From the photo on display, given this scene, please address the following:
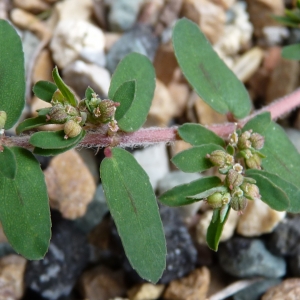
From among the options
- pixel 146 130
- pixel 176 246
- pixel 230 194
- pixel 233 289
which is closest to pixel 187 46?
pixel 146 130

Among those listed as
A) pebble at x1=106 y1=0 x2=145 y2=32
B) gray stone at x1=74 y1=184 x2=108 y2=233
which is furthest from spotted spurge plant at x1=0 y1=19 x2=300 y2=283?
pebble at x1=106 y1=0 x2=145 y2=32

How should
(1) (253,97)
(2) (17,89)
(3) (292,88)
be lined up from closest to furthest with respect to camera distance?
(2) (17,89) < (3) (292,88) < (1) (253,97)

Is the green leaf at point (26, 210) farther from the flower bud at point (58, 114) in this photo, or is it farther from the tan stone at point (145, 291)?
the tan stone at point (145, 291)

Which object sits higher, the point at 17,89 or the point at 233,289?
the point at 17,89

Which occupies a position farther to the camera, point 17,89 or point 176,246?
point 176,246

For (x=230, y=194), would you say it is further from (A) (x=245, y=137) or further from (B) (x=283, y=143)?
(B) (x=283, y=143)

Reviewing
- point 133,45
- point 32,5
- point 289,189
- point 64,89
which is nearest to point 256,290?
point 289,189

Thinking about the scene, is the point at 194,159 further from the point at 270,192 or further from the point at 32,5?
the point at 32,5
